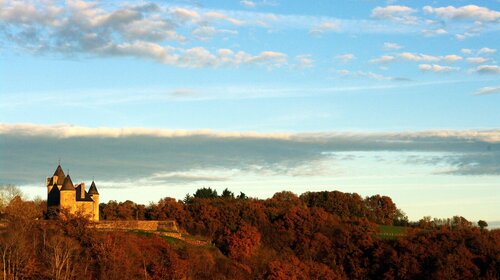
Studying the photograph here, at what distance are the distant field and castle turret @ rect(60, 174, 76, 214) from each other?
5011 centimetres

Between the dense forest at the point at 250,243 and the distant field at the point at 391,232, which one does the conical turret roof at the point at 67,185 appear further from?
the distant field at the point at 391,232

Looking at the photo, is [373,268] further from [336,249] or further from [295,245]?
[295,245]

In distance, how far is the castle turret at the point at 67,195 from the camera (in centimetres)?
10719

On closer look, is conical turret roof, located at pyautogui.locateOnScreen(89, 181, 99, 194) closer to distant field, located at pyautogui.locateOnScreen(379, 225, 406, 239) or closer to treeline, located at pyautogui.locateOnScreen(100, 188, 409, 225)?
treeline, located at pyautogui.locateOnScreen(100, 188, 409, 225)

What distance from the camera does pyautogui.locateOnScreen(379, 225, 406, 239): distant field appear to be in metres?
133

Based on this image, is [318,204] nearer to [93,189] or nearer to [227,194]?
[227,194]

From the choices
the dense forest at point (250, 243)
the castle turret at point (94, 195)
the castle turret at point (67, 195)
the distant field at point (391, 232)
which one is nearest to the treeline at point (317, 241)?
the dense forest at point (250, 243)

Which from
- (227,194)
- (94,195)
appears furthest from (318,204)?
(94,195)

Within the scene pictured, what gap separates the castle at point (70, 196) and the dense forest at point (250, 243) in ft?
10.1

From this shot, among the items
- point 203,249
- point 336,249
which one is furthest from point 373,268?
point 203,249

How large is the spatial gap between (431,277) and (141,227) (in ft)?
130

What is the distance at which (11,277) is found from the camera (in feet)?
277

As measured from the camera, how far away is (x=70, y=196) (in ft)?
354

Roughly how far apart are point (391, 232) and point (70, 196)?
5602 cm
